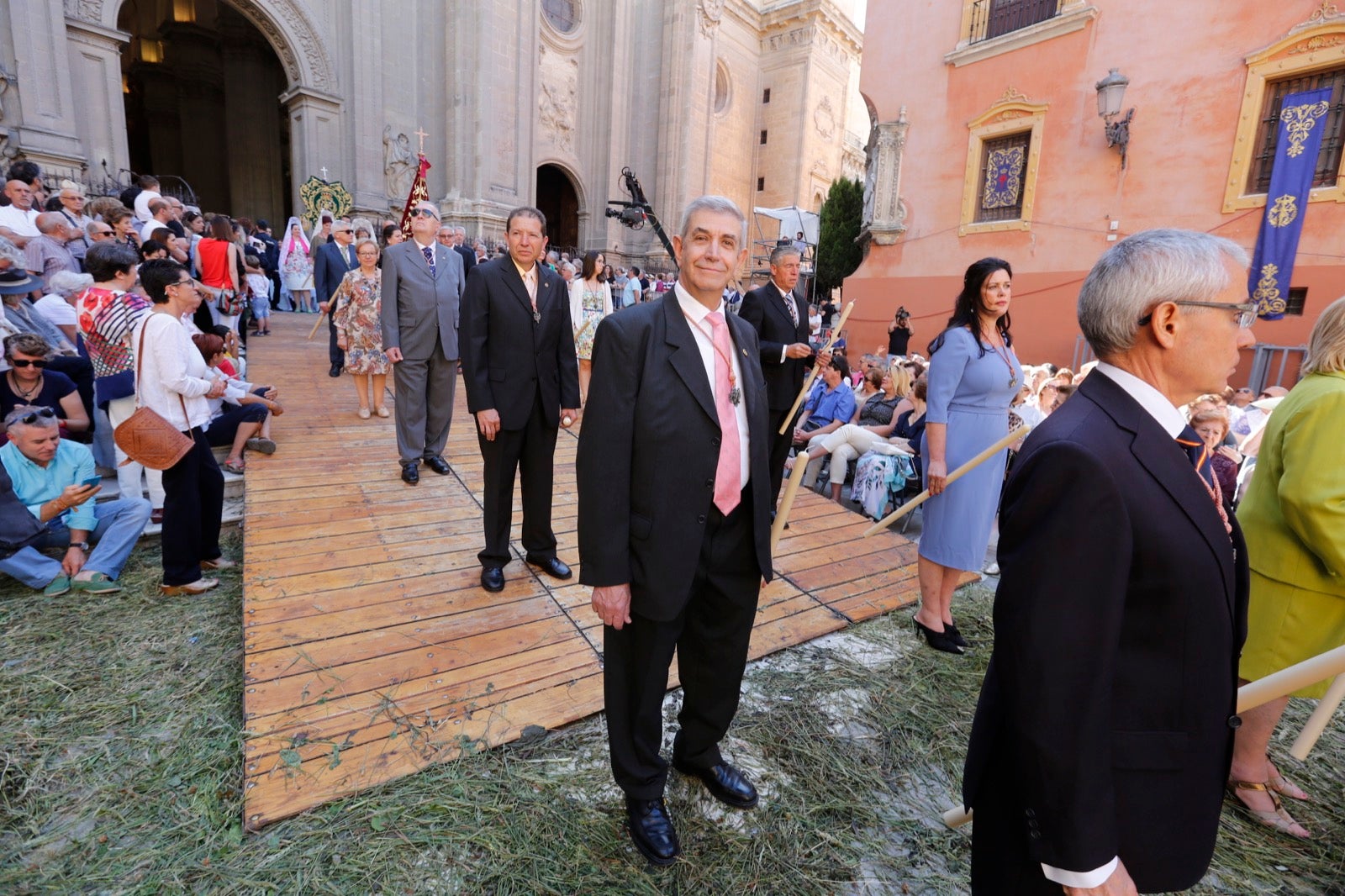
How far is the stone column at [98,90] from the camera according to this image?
12492 millimetres

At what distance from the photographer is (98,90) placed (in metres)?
12.8

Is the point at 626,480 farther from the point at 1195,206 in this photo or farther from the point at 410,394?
the point at 1195,206

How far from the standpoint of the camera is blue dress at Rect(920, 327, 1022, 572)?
3186 mm

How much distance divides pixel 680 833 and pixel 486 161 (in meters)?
19.7

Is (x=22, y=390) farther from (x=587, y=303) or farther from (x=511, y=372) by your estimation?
(x=587, y=303)

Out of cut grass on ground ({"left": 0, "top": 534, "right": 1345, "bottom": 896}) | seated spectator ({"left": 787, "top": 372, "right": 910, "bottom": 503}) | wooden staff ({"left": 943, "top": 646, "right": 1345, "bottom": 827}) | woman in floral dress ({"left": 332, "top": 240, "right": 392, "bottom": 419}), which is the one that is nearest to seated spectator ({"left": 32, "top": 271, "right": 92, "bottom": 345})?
woman in floral dress ({"left": 332, "top": 240, "right": 392, "bottom": 419})

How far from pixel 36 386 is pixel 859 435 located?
630cm

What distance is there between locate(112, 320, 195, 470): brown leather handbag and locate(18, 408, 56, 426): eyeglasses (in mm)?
832

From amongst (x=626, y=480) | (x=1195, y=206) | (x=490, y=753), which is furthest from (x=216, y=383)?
(x=1195, y=206)

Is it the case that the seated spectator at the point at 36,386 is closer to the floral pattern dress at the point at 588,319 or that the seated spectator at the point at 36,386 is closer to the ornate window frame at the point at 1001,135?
the floral pattern dress at the point at 588,319

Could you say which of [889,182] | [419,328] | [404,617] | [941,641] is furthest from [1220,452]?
[889,182]

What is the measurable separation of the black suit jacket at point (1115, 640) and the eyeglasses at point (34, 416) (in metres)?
4.77

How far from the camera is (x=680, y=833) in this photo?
2.21m

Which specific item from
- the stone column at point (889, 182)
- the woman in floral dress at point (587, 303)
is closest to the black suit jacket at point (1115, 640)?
the woman in floral dress at point (587, 303)
